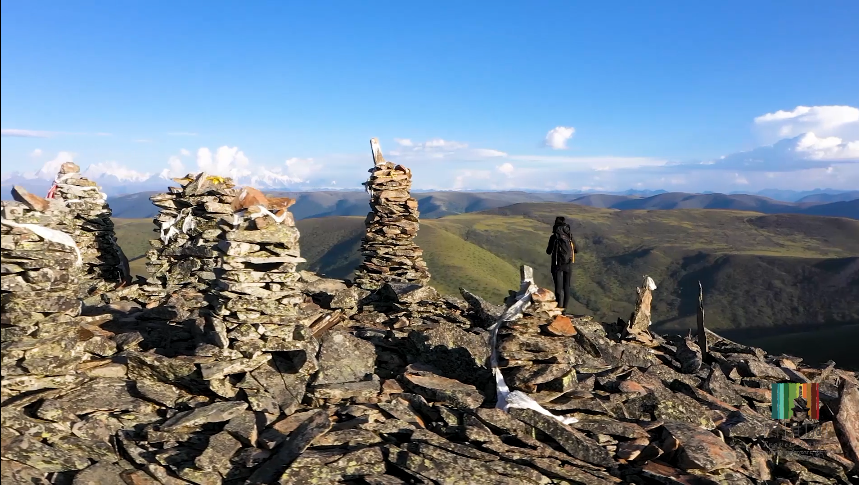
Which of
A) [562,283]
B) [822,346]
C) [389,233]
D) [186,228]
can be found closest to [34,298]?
[186,228]

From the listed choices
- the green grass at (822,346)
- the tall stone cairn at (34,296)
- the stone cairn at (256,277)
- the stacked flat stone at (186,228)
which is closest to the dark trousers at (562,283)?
the stone cairn at (256,277)

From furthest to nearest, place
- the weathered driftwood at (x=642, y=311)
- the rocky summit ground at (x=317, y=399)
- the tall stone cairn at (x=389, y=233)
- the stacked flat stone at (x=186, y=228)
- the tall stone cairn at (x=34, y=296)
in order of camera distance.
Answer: the tall stone cairn at (x=389, y=233) < the weathered driftwood at (x=642, y=311) < the stacked flat stone at (x=186, y=228) < the tall stone cairn at (x=34, y=296) < the rocky summit ground at (x=317, y=399)

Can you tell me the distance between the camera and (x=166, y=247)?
78.6ft

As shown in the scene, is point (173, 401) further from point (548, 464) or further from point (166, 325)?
point (548, 464)

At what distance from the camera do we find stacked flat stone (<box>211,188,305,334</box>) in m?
14.3

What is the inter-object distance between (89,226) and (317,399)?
16455 millimetres

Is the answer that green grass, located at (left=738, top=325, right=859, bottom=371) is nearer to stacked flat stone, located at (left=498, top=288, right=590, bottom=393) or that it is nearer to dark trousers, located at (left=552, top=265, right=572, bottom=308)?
dark trousers, located at (left=552, top=265, right=572, bottom=308)

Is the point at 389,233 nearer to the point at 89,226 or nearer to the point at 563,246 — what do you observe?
the point at 563,246

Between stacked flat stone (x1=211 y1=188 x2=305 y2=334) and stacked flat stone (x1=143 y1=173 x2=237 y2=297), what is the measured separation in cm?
909

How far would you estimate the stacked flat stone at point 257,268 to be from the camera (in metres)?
14.3

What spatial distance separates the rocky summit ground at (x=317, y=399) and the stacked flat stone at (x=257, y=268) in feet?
0.15

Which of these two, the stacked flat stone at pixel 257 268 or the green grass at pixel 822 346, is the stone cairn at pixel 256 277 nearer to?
the stacked flat stone at pixel 257 268

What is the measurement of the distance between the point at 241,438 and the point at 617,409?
9.90 metres

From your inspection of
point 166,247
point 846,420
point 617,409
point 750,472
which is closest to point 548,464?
point 617,409
